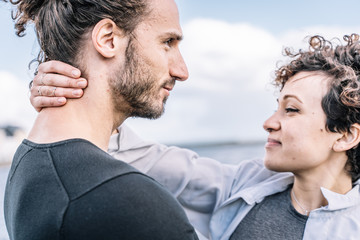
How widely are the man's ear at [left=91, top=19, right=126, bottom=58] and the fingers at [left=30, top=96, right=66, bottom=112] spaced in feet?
0.80

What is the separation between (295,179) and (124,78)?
138 centimetres

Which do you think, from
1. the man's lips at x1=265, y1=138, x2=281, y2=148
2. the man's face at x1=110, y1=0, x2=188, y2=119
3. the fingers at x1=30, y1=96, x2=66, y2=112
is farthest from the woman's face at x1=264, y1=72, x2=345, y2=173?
the fingers at x1=30, y1=96, x2=66, y2=112

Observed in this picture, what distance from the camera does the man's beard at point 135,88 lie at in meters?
1.51

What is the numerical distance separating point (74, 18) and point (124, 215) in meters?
0.89

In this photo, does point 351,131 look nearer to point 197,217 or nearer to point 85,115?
point 197,217

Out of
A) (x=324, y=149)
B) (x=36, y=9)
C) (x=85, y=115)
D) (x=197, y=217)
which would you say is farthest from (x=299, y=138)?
(x=36, y=9)

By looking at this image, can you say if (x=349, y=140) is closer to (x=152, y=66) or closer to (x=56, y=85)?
(x=152, y=66)

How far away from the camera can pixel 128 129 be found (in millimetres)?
2436

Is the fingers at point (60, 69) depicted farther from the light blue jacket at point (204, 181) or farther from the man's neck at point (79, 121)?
the light blue jacket at point (204, 181)

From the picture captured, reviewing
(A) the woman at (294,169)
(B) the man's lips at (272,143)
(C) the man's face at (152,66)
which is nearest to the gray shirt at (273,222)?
(A) the woman at (294,169)

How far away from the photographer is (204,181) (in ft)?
7.91

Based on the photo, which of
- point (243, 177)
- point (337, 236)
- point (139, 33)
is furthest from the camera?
point (243, 177)

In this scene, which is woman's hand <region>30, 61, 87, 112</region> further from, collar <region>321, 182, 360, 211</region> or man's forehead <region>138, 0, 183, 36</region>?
collar <region>321, 182, 360, 211</region>

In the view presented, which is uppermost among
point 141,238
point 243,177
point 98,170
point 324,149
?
point 98,170
